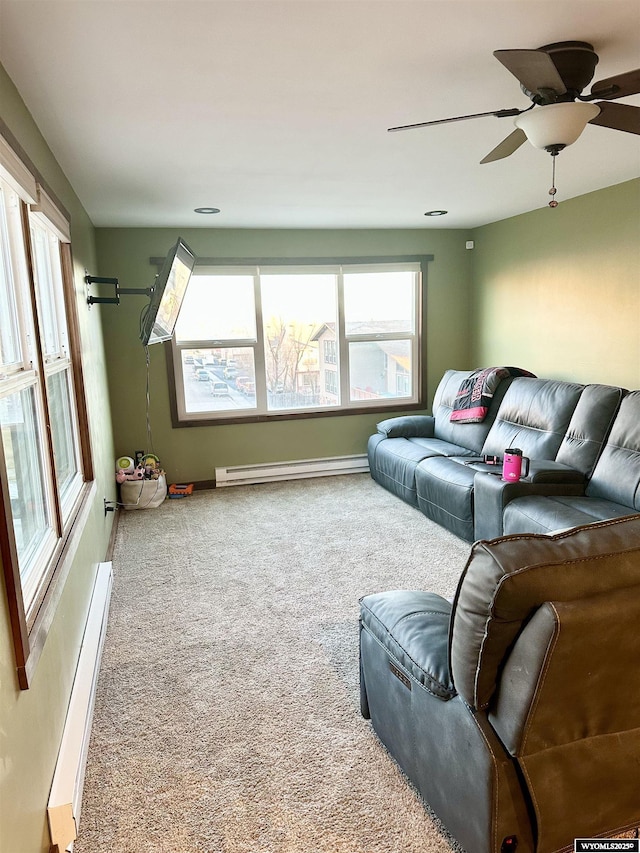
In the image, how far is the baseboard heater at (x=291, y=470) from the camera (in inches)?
214

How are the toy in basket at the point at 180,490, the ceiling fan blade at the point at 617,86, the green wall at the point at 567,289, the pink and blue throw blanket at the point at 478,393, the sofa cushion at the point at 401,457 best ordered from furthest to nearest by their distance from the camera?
the toy in basket at the point at 180,490 → the pink and blue throw blanket at the point at 478,393 → the sofa cushion at the point at 401,457 → the green wall at the point at 567,289 → the ceiling fan blade at the point at 617,86

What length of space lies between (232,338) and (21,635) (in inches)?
163

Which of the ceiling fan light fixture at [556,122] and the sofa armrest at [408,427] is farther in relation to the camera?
the sofa armrest at [408,427]

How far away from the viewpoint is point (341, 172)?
11.1 feet

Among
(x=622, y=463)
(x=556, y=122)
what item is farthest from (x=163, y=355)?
(x=556, y=122)

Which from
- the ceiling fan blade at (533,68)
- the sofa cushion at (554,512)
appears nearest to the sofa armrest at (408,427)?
the sofa cushion at (554,512)

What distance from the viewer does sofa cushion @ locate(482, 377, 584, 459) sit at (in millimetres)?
3857

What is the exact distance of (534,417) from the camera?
4.12m

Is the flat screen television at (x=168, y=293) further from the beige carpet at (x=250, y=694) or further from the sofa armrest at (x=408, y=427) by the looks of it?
the sofa armrest at (x=408, y=427)

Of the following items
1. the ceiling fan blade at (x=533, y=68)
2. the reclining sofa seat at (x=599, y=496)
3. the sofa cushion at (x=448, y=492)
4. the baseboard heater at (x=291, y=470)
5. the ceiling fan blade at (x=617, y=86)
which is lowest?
the baseboard heater at (x=291, y=470)

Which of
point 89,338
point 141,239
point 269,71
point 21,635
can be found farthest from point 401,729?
point 141,239

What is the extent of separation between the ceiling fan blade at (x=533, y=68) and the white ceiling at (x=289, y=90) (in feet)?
0.46

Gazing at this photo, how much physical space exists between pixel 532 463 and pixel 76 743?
2839 millimetres

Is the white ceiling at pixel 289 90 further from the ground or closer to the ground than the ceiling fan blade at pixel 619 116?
further from the ground
